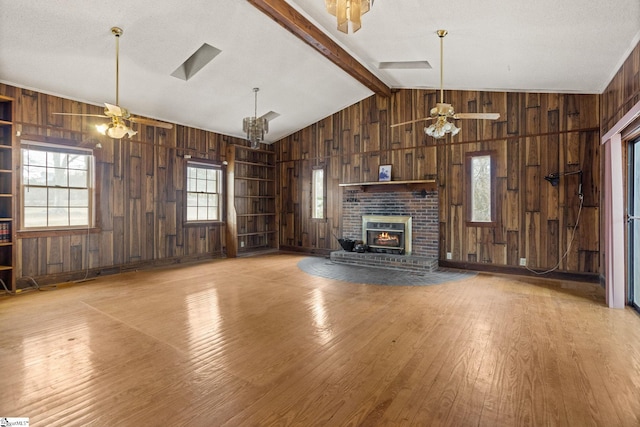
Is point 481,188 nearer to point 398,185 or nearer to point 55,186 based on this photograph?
point 398,185

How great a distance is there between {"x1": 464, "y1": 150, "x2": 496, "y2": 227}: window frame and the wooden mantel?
63 centimetres

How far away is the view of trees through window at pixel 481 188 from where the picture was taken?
19.4ft

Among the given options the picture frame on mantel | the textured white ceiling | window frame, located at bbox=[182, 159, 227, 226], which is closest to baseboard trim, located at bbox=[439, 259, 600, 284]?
the picture frame on mantel

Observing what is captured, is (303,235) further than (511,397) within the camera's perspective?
Yes

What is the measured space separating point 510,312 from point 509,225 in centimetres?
248

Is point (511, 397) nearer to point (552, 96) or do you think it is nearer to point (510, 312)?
point (510, 312)

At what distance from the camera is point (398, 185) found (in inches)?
270

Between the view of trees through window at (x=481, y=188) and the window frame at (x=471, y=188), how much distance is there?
0.09 feet

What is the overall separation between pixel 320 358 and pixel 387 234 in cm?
462

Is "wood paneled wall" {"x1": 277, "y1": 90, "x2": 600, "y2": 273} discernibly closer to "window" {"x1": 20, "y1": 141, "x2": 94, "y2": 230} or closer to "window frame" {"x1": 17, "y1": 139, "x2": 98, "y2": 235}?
"window frame" {"x1": 17, "y1": 139, "x2": 98, "y2": 235}

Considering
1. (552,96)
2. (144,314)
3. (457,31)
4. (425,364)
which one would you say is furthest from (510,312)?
(144,314)

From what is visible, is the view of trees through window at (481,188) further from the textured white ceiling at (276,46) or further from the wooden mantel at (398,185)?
the textured white ceiling at (276,46)

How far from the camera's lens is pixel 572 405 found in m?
2.01

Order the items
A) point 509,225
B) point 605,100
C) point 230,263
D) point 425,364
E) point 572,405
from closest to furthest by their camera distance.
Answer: point 572,405
point 425,364
point 605,100
point 509,225
point 230,263
